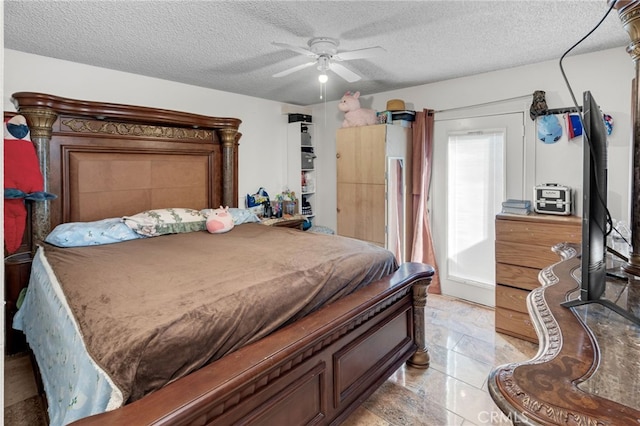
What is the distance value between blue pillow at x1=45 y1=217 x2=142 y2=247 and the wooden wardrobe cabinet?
220 centimetres

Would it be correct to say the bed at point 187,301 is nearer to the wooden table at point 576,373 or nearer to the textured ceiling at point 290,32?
the textured ceiling at point 290,32

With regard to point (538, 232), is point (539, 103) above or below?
above

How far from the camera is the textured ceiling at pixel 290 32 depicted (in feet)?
6.45

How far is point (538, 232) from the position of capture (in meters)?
2.70

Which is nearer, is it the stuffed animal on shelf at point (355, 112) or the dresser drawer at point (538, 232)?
the dresser drawer at point (538, 232)

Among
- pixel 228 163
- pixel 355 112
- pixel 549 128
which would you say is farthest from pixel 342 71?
pixel 549 128

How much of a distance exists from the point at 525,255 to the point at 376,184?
1.54m

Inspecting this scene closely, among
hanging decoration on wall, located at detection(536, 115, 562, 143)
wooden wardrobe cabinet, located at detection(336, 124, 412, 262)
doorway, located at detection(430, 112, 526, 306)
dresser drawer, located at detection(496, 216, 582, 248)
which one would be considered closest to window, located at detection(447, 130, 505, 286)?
doorway, located at detection(430, 112, 526, 306)

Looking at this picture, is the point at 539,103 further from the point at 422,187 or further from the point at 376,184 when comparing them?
the point at 376,184

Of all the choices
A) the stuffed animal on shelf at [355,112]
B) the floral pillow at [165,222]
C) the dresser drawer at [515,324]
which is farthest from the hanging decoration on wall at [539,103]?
the floral pillow at [165,222]

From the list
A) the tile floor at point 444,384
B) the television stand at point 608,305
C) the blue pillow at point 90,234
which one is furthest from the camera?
the blue pillow at point 90,234

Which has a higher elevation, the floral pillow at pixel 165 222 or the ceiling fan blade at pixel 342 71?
the ceiling fan blade at pixel 342 71

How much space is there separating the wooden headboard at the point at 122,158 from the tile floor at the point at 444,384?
126 cm

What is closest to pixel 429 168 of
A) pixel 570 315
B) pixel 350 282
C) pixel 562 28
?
pixel 562 28
